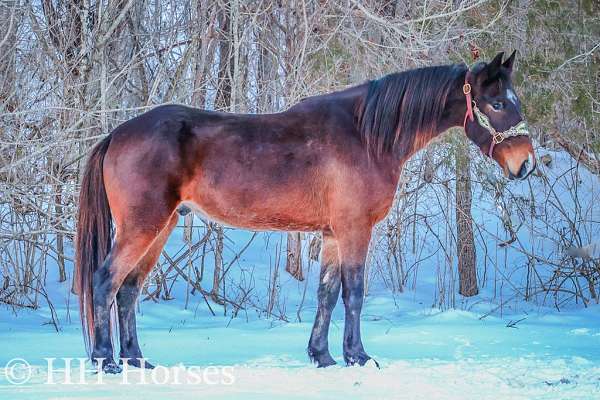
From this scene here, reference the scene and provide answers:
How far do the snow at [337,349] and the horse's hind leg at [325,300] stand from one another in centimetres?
12

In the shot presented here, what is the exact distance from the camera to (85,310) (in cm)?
522

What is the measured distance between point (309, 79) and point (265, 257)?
A: 298 centimetres

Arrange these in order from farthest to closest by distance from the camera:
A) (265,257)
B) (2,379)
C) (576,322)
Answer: (265,257), (576,322), (2,379)

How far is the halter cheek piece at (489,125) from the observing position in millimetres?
5316

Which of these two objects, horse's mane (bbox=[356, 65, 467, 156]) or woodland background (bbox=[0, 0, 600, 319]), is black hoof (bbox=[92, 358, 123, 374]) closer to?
horse's mane (bbox=[356, 65, 467, 156])

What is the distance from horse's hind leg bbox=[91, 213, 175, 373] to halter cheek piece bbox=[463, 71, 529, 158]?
7.05 feet

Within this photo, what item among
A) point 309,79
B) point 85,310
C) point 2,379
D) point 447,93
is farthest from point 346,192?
point 309,79

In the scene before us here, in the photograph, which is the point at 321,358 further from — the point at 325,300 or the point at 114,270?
the point at 114,270

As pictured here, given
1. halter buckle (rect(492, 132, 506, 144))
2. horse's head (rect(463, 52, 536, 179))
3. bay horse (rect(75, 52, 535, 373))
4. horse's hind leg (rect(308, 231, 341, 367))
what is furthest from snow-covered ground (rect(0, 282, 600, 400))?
halter buckle (rect(492, 132, 506, 144))

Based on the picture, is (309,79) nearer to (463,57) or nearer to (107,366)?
(463,57)

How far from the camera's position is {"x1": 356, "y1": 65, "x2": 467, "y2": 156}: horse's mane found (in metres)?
5.45

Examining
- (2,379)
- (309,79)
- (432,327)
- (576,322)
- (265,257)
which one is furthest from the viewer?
(265,257)

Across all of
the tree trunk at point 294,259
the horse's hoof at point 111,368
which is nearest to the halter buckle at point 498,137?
the horse's hoof at point 111,368

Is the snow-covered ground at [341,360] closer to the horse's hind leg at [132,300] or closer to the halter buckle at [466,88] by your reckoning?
the horse's hind leg at [132,300]
